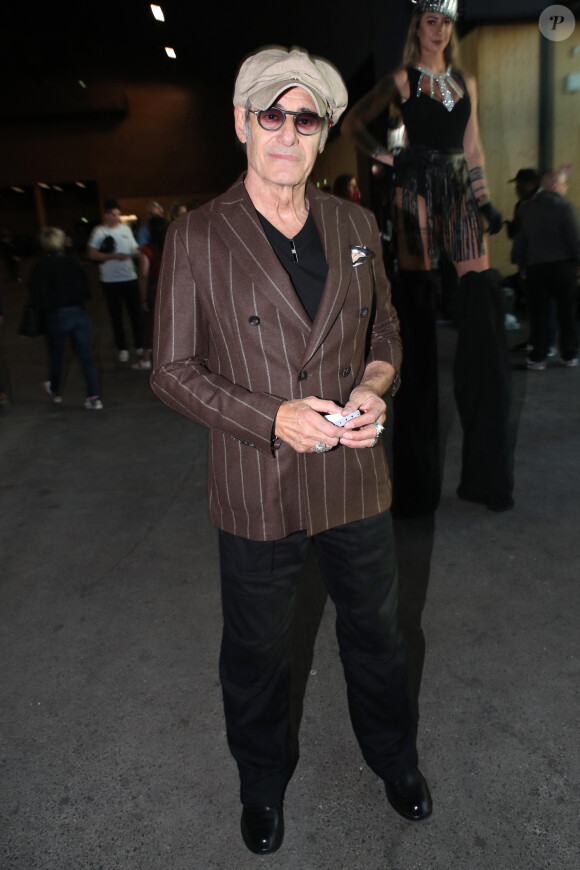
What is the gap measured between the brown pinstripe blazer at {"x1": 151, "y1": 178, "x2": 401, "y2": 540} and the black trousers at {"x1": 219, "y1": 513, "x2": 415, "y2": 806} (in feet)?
0.29

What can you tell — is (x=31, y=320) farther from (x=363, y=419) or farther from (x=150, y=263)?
(x=363, y=419)

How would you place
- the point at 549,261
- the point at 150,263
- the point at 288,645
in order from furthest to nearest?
the point at 150,263 < the point at 549,261 < the point at 288,645

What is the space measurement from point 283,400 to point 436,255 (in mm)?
1959

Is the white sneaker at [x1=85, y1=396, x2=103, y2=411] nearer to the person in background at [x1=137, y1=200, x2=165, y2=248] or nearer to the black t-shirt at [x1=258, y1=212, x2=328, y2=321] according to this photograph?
the person in background at [x1=137, y1=200, x2=165, y2=248]

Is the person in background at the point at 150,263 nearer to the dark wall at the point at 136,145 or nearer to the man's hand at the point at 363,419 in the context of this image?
the man's hand at the point at 363,419

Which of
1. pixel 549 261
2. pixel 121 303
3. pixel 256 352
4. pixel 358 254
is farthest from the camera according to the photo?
pixel 121 303

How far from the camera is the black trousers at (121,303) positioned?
A: 27.1 feet

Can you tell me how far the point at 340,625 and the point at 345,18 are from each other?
1379cm

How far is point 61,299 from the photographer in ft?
20.4

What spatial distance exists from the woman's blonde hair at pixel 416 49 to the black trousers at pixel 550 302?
13.6 feet

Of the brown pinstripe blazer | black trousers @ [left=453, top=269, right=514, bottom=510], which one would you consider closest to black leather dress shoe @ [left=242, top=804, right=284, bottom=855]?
the brown pinstripe blazer

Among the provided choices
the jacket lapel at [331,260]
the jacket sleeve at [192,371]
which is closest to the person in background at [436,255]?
the jacket lapel at [331,260]

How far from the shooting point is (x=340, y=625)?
1.80 metres

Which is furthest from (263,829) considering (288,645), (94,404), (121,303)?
(121,303)
